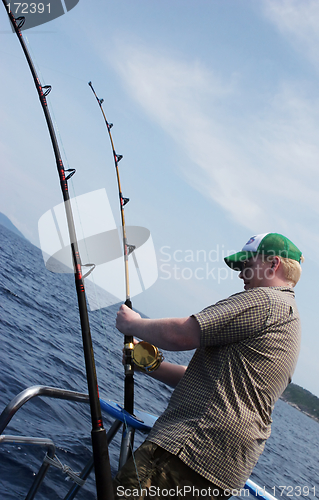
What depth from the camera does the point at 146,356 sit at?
2.31 metres

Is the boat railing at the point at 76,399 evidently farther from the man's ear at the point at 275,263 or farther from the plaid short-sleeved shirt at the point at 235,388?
the man's ear at the point at 275,263

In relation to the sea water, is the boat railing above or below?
above

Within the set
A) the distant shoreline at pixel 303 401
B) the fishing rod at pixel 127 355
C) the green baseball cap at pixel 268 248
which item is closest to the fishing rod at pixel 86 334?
the fishing rod at pixel 127 355

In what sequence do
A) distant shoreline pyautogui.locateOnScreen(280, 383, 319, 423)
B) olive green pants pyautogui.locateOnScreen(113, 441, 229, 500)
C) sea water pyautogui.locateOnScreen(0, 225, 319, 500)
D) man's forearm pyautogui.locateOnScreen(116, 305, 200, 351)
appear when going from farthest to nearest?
distant shoreline pyautogui.locateOnScreen(280, 383, 319, 423), sea water pyautogui.locateOnScreen(0, 225, 319, 500), man's forearm pyautogui.locateOnScreen(116, 305, 200, 351), olive green pants pyautogui.locateOnScreen(113, 441, 229, 500)

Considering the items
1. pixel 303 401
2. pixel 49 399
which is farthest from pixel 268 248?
pixel 303 401

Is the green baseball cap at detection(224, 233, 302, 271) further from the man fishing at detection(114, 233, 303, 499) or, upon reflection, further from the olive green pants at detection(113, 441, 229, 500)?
the olive green pants at detection(113, 441, 229, 500)

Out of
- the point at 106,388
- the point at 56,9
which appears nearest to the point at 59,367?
the point at 106,388

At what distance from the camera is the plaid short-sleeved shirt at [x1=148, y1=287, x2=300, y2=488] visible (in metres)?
1.64

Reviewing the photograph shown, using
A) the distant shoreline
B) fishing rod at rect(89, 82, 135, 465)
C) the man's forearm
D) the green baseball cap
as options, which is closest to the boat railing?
fishing rod at rect(89, 82, 135, 465)

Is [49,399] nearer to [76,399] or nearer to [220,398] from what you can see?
[76,399]

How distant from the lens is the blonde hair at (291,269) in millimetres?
1951

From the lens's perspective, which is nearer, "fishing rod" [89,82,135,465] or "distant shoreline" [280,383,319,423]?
"fishing rod" [89,82,135,465]

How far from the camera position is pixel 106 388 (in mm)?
10234

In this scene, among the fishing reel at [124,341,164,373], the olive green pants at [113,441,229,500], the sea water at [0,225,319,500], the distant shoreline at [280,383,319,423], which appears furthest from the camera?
the distant shoreline at [280,383,319,423]
